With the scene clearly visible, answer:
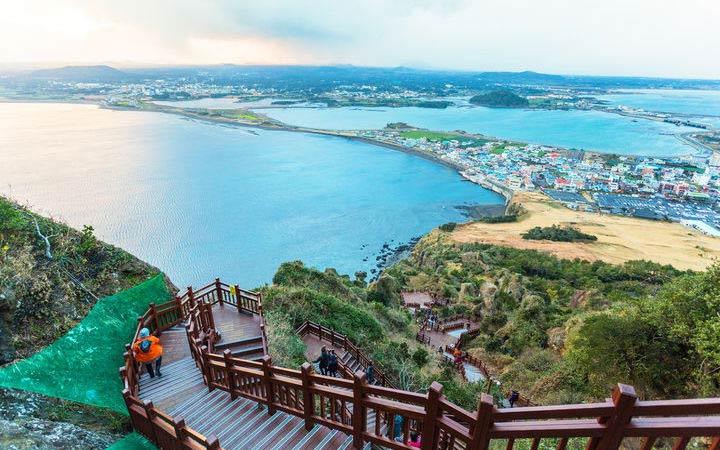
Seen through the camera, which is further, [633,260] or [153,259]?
[633,260]

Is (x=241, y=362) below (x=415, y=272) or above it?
above

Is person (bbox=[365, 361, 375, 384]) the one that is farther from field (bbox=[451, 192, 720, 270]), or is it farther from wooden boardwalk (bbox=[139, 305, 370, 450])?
field (bbox=[451, 192, 720, 270])

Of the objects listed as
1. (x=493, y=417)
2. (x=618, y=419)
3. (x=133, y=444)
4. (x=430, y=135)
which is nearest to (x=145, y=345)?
(x=133, y=444)

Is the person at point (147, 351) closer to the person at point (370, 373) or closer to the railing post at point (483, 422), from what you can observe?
the person at point (370, 373)

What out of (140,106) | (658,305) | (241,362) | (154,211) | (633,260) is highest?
(140,106)

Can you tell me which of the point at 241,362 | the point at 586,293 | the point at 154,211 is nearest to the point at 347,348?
the point at 241,362

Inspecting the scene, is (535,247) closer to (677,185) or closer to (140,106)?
(677,185)

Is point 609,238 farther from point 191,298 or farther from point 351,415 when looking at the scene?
point 351,415
